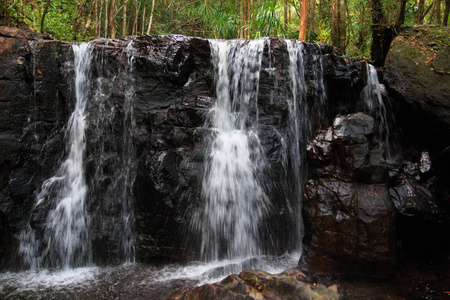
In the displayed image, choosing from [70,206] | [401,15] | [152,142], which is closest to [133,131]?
[152,142]

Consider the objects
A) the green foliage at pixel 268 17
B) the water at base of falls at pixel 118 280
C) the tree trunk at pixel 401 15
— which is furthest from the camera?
the green foliage at pixel 268 17

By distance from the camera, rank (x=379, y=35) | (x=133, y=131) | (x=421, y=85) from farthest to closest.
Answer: (x=379, y=35)
(x=421, y=85)
(x=133, y=131)

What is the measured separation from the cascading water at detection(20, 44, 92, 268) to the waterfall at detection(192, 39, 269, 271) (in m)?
1.98

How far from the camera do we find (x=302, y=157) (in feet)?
16.5

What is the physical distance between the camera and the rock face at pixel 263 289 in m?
2.54

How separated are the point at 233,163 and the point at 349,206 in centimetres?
197

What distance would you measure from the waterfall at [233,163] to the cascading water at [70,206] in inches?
77.8

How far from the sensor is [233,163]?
15.8 ft

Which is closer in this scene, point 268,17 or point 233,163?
point 233,163

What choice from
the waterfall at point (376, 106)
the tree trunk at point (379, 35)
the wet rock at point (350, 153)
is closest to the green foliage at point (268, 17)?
the tree trunk at point (379, 35)

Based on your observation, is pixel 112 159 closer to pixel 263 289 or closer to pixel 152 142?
pixel 152 142

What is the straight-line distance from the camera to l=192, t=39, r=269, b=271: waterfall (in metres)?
4.57

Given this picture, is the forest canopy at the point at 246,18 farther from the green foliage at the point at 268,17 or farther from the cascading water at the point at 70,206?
the cascading water at the point at 70,206

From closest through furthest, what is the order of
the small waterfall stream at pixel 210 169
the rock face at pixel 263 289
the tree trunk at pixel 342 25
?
the rock face at pixel 263 289
the small waterfall stream at pixel 210 169
the tree trunk at pixel 342 25
